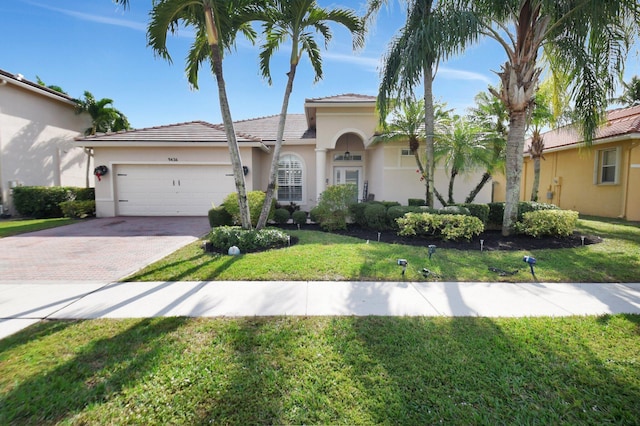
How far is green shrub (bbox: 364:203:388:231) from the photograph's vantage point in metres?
9.78

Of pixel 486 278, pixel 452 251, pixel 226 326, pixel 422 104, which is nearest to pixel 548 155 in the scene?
pixel 422 104

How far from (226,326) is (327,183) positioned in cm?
1203

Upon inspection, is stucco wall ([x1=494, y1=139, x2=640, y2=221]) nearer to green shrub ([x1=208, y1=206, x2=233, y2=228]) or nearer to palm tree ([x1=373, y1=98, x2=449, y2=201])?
palm tree ([x1=373, y1=98, x2=449, y2=201])

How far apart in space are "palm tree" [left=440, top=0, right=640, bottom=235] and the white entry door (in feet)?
25.2

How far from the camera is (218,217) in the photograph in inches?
379

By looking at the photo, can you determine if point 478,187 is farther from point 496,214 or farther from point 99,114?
point 99,114

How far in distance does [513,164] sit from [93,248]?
1284 cm

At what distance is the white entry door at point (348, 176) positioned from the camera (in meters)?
15.4

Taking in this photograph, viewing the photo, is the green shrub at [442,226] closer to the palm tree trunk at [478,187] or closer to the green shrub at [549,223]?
the green shrub at [549,223]

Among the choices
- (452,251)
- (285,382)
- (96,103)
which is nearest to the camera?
(285,382)

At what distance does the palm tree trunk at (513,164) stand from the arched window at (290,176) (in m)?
9.51

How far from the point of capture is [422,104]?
450 inches

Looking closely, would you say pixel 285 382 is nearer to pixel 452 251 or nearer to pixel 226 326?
pixel 226 326

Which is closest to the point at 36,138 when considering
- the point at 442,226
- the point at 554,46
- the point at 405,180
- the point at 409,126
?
the point at 409,126
